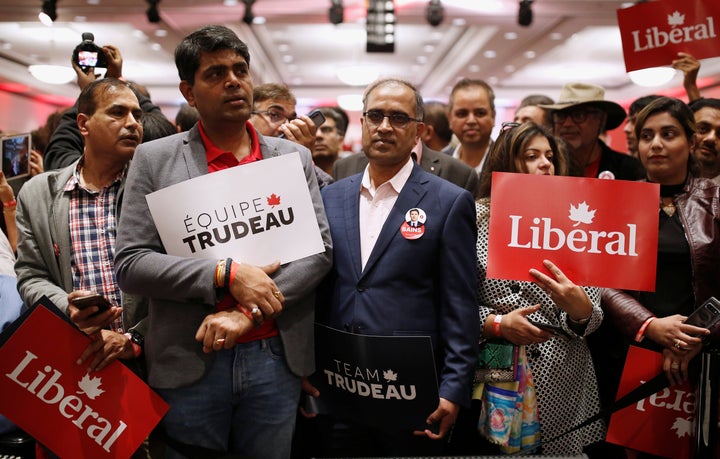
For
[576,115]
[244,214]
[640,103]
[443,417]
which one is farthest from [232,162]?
[640,103]

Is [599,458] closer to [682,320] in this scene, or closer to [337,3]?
[682,320]

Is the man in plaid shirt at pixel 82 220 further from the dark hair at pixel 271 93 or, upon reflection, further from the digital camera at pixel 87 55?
the dark hair at pixel 271 93

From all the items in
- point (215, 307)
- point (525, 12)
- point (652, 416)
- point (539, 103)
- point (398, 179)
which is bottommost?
point (652, 416)

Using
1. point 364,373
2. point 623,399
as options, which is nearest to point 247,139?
point 364,373

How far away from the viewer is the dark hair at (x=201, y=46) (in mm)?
1771

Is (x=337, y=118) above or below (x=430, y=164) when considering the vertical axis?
above

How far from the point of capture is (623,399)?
6.93 feet

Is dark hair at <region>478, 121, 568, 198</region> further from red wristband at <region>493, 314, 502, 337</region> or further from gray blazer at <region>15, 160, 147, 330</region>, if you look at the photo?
gray blazer at <region>15, 160, 147, 330</region>

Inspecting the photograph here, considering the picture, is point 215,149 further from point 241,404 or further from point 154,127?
point 154,127

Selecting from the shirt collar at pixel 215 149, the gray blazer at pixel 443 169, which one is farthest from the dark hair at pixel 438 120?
the shirt collar at pixel 215 149

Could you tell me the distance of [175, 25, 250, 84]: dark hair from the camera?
1771 mm

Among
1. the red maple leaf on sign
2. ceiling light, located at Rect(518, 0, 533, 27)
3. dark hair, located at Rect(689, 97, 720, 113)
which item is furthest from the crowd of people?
ceiling light, located at Rect(518, 0, 533, 27)

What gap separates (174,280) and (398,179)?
78 centimetres

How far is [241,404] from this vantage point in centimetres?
181
